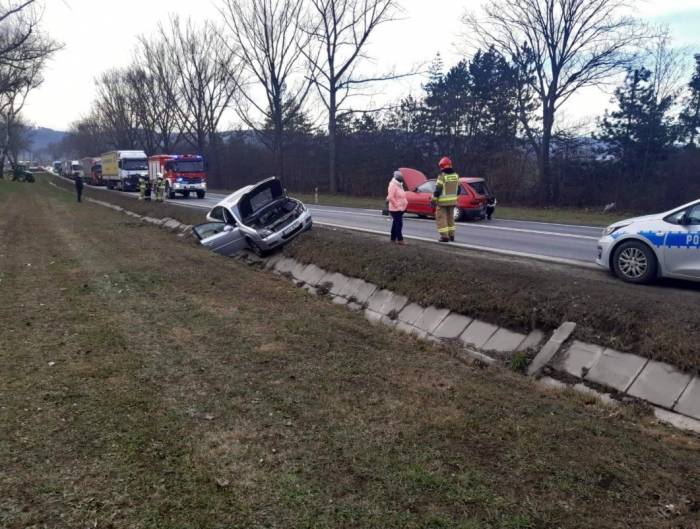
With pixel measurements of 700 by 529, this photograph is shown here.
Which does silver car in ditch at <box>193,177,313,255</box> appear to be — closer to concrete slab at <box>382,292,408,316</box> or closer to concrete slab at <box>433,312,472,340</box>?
concrete slab at <box>382,292,408,316</box>

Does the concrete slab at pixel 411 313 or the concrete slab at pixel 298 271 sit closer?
the concrete slab at pixel 411 313

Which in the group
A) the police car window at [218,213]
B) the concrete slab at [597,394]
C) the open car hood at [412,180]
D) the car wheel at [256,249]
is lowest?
the concrete slab at [597,394]

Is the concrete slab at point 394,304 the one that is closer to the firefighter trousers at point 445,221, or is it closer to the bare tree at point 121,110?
the firefighter trousers at point 445,221

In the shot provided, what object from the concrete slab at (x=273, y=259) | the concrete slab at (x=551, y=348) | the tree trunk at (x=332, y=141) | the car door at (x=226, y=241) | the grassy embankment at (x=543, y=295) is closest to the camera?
the grassy embankment at (x=543, y=295)

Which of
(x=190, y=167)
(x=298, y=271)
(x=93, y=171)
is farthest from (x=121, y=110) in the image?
(x=298, y=271)

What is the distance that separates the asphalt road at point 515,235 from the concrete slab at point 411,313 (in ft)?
10.6

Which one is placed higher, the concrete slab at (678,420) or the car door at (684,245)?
the car door at (684,245)

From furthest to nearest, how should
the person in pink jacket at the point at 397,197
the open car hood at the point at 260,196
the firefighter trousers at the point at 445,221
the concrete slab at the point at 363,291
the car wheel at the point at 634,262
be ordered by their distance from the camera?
the open car hood at the point at 260,196, the firefighter trousers at the point at 445,221, the person in pink jacket at the point at 397,197, the concrete slab at the point at 363,291, the car wheel at the point at 634,262

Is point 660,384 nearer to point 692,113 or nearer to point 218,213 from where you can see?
point 218,213

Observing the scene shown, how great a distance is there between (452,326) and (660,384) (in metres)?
2.62

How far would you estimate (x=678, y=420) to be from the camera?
4.54 m

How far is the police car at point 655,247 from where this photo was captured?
22.5ft

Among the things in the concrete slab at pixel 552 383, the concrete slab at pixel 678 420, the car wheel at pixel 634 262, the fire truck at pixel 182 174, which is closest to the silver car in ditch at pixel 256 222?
the car wheel at pixel 634 262

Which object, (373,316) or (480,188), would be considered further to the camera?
(480,188)
